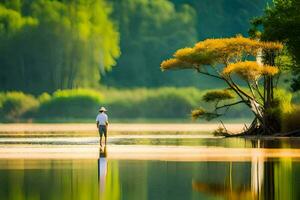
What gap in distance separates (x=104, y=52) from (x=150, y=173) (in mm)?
117447

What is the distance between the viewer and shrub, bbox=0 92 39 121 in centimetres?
12231

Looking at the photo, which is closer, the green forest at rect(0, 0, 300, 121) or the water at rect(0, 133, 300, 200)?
the water at rect(0, 133, 300, 200)

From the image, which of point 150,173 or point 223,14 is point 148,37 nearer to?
point 223,14

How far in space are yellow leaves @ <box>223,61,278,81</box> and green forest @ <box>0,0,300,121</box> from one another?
73366mm

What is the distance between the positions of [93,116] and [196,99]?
44.5ft

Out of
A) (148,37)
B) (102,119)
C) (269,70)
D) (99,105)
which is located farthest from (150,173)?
(148,37)

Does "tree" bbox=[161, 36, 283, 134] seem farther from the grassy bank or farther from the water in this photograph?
the grassy bank

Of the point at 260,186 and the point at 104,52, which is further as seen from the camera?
the point at 104,52

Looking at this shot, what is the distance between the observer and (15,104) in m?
127

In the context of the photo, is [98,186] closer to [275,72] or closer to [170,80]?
[275,72]

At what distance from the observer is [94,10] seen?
145 m

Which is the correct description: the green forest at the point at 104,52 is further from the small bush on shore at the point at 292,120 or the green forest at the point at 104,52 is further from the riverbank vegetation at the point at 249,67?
the small bush on shore at the point at 292,120

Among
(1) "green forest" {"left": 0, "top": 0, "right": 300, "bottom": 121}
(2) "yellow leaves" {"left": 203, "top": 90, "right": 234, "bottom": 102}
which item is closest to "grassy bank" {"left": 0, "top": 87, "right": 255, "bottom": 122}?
(1) "green forest" {"left": 0, "top": 0, "right": 300, "bottom": 121}

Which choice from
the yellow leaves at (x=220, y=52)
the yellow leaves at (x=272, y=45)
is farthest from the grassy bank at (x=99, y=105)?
the yellow leaves at (x=272, y=45)
